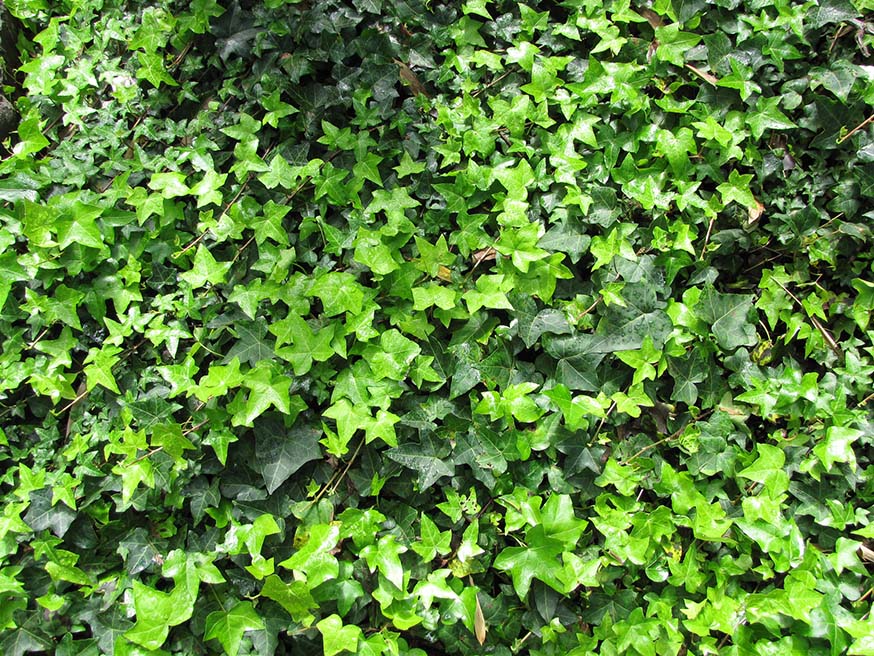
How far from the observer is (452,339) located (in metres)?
2.14

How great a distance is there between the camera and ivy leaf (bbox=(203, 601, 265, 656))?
73.1 inches

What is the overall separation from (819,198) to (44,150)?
9.75 feet

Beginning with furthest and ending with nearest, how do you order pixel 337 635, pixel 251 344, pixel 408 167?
pixel 408 167, pixel 251 344, pixel 337 635

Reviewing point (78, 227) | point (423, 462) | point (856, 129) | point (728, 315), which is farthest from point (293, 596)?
point (856, 129)

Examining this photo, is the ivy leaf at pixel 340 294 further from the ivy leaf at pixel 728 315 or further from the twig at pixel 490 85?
the ivy leaf at pixel 728 315

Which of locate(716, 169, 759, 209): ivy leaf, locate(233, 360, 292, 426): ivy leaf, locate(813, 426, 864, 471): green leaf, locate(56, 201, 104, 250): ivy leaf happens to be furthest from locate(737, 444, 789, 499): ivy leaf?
locate(56, 201, 104, 250): ivy leaf

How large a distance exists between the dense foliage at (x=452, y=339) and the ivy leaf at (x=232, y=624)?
13mm

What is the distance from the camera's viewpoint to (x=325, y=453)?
6.87 feet

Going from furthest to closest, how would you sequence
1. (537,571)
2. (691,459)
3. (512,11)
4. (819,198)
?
(512,11) < (819,198) < (691,459) < (537,571)

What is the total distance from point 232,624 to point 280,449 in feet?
1.69

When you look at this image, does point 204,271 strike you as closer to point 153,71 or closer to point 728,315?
point 153,71

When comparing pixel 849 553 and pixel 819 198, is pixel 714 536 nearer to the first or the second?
pixel 849 553

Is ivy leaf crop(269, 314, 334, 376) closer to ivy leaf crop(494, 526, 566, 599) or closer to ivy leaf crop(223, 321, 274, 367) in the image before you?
ivy leaf crop(223, 321, 274, 367)

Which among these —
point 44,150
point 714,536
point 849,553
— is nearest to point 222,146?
point 44,150
